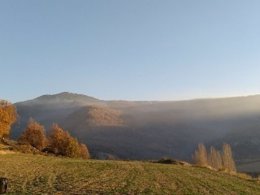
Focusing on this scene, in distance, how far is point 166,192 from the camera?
46875 mm

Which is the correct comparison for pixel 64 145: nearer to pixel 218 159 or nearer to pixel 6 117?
pixel 6 117

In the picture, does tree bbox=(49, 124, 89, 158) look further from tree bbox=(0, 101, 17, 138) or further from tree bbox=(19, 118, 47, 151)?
tree bbox=(0, 101, 17, 138)

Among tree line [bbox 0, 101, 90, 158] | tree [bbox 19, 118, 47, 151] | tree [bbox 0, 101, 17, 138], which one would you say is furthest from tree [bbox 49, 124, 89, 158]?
tree [bbox 0, 101, 17, 138]

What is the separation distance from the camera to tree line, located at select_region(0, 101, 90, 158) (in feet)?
440

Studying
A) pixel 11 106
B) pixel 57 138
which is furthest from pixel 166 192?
pixel 57 138

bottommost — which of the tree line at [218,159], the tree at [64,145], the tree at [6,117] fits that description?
the tree line at [218,159]

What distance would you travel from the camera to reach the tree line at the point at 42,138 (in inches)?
5285

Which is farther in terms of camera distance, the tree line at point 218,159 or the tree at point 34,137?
the tree at point 34,137

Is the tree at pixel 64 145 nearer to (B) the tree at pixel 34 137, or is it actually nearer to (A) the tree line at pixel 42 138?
(A) the tree line at pixel 42 138

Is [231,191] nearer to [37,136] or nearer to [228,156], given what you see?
[228,156]

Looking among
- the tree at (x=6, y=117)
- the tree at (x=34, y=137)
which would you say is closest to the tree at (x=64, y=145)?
the tree at (x=34, y=137)

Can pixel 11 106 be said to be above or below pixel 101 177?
above

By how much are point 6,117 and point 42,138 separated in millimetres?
31850

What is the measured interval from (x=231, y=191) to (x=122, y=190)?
13027mm
